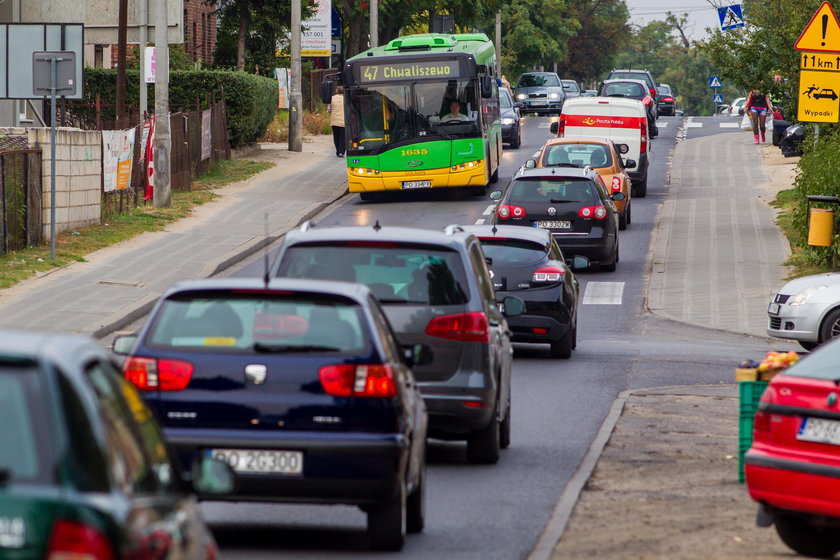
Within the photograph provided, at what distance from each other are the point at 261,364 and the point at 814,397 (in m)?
2.83

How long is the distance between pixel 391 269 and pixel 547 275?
24.7 ft

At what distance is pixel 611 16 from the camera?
382ft

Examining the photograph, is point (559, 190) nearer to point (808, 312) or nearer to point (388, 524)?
point (808, 312)

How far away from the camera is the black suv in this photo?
35.3 ft

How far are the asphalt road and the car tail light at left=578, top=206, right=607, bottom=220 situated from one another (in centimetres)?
111

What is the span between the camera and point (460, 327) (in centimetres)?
1105

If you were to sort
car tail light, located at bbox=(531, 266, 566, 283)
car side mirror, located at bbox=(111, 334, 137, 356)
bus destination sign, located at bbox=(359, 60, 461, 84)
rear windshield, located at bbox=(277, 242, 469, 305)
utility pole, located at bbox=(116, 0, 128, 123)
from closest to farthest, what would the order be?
car side mirror, located at bbox=(111, 334, 137, 356)
rear windshield, located at bbox=(277, 242, 469, 305)
car tail light, located at bbox=(531, 266, 566, 283)
bus destination sign, located at bbox=(359, 60, 461, 84)
utility pole, located at bbox=(116, 0, 128, 123)

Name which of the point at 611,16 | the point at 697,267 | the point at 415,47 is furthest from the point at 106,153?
the point at 611,16

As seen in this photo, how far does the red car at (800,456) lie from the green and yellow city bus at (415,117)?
82.9 feet

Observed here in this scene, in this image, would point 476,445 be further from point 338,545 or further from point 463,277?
point 338,545

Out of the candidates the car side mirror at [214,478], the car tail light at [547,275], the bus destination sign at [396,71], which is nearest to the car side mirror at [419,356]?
the car side mirror at [214,478]

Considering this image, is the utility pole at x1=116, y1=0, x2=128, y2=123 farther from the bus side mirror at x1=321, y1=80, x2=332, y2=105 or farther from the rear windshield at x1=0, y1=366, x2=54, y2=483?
the rear windshield at x1=0, y1=366, x2=54, y2=483

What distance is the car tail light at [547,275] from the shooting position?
18.2 meters

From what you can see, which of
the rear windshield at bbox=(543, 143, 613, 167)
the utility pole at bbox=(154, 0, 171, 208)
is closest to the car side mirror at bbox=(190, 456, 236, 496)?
the rear windshield at bbox=(543, 143, 613, 167)
